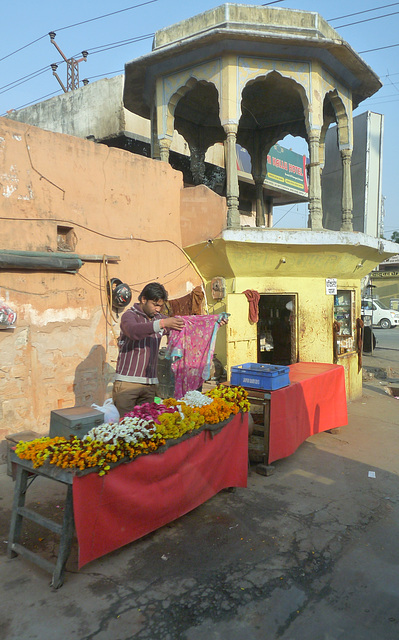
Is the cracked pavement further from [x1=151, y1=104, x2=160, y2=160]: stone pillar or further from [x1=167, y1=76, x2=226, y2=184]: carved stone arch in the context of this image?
[x1=167, y1=76, x2=226, y2=184]: carved stone arch

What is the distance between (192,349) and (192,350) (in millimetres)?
15

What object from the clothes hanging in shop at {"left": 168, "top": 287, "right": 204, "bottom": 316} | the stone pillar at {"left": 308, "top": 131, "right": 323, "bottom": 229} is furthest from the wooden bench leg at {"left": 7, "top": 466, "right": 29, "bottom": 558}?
the stone pillar at {"left": 308, "top": 131, "right": 323, "bottom": 229}

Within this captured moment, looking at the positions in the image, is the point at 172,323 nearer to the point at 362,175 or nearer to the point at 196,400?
the point at 196,400

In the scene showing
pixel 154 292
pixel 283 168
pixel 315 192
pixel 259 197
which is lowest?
pixel 154 292

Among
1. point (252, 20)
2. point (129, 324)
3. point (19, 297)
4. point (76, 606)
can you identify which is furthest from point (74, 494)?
point (252, 20)

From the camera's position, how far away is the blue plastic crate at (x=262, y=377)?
556 cm

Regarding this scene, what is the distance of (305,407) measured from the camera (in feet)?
20.6

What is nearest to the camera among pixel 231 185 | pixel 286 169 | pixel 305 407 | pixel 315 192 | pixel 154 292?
pixel 154 292

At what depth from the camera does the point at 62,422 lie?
3729 millimetres

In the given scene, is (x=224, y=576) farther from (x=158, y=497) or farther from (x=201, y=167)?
(x=201, y=167)

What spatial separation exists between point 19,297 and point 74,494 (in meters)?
3.45

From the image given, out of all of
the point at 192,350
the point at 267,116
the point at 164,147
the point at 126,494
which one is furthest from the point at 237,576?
the point at 267,116

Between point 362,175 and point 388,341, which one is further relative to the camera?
point 388,341

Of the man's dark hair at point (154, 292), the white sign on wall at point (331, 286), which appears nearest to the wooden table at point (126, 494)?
the man's dark hair at point (154, 292)
